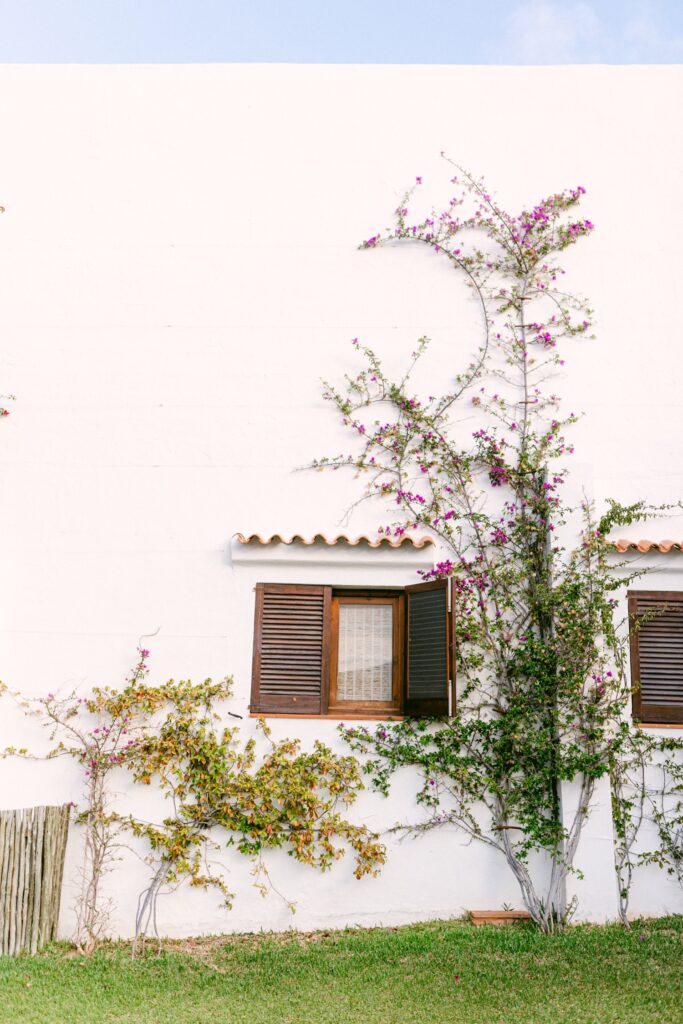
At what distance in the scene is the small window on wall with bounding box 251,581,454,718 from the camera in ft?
23.6

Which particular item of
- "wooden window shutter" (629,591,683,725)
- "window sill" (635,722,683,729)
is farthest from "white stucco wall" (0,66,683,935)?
"window sill" (635,722,683,729)

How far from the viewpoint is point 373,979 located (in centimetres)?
591

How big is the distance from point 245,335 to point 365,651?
3031 mm

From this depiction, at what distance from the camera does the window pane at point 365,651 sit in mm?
7383

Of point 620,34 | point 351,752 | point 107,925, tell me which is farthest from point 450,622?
point 620,34

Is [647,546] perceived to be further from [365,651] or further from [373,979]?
[373,979]

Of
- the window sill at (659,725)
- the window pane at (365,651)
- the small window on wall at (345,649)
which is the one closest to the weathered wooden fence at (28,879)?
the small window on wall at (345,649)

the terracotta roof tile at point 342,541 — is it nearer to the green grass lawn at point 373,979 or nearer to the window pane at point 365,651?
the window pane at point 365,651

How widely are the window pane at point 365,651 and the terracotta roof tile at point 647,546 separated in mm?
1971

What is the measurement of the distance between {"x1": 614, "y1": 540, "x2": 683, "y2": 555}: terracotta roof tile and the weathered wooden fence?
495cm

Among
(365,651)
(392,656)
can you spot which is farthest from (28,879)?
(392,656)

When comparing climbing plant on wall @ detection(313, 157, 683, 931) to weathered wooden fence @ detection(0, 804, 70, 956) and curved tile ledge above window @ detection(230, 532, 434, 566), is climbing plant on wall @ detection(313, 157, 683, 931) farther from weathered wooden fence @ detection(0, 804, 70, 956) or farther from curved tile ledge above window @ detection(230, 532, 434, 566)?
weathered wooden fence @ detection(0, 804, 70, 956)

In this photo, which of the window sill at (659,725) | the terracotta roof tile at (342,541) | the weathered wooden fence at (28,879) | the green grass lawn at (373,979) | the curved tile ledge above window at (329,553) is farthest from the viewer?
the curved tile ledge above window at (329,553)

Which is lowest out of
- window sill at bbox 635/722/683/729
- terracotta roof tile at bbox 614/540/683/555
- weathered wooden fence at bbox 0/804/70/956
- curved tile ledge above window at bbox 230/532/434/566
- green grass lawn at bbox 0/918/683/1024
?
green grass lawn at bbox 0/918/683/1024
